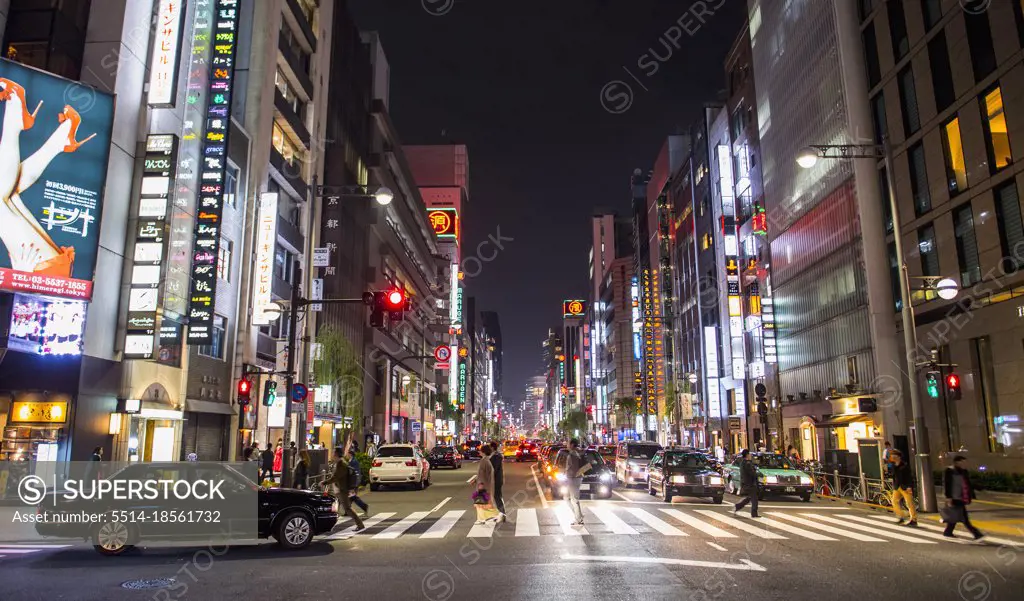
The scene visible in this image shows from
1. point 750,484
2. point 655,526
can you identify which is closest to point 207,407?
point 655,526

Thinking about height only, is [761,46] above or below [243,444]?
above

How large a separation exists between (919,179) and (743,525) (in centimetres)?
2272

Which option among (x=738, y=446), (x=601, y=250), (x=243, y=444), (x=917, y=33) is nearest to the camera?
(x=917, y=33)

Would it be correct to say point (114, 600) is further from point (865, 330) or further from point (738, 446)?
point (738, 446)

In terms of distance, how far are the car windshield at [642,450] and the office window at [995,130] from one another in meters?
17.4

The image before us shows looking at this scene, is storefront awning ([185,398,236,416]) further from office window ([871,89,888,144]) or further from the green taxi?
office window ([871,89,888,144])

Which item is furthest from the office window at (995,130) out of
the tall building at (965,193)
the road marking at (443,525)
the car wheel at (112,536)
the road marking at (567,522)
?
the car wheel at (112,536)

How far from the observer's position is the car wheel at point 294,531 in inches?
493

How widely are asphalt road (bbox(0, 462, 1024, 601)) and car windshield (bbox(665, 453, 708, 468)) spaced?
22.4 ft

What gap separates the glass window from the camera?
32.6 meters

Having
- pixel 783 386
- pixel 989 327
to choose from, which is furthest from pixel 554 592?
pixel 783 386

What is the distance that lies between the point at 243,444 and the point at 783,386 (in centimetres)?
3467

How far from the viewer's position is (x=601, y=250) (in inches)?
6412

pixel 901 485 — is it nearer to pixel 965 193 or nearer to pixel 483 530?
pixel 483 530
